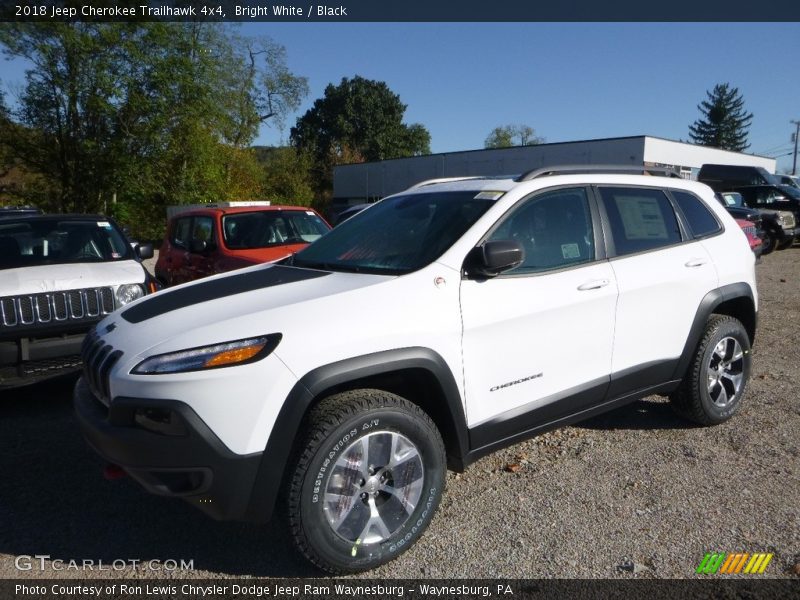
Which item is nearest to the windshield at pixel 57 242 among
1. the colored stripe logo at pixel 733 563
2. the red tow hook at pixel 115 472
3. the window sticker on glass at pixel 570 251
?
the red tow hook at pixel 115 472

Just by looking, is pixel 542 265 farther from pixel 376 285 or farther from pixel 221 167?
pixel 221 167

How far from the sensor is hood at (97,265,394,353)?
2.73 meters

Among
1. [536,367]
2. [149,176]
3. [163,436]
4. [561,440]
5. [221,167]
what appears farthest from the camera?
[221,167]

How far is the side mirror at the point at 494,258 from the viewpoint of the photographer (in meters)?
3.09

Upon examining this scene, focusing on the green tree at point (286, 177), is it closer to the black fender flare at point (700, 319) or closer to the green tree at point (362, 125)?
the green tree at point (362, 125)

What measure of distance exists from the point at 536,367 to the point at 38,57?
980 inches

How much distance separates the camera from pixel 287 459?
2730 mm

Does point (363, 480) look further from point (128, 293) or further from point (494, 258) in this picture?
point (128, 293)

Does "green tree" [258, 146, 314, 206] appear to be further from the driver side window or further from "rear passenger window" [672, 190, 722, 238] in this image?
the driver side window

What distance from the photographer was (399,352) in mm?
2891

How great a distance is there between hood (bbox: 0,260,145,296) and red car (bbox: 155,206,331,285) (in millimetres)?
1333

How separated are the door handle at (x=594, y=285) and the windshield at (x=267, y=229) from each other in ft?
14.2

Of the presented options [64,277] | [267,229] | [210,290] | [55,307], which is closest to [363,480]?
[210,290]

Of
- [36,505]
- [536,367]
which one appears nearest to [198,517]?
[36,505]
